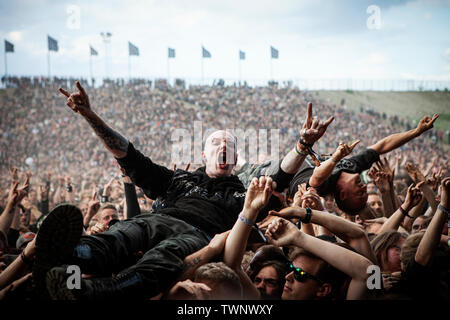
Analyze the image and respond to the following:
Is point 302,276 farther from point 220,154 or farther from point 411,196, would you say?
point 411,196

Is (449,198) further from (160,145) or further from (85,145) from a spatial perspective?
(85,145)

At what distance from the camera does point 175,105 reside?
22.2 meters

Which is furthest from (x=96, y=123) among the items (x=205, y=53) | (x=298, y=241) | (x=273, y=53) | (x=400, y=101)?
(x=400, y=101)

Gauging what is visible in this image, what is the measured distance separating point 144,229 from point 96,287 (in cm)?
63

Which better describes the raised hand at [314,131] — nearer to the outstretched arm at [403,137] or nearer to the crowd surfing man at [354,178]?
the crowd surfing man at [354,178]

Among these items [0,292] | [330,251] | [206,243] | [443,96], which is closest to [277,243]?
→ [330,251]

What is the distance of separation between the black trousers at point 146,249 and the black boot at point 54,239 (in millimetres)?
105

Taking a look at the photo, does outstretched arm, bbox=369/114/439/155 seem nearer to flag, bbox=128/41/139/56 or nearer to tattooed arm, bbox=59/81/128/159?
tattooed arm, bbox=59/81/128/159

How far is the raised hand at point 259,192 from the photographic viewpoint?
2.39 m

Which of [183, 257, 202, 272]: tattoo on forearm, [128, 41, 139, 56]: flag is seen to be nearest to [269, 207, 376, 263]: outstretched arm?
[183, 257, 202, 272]: tattoo on forearm

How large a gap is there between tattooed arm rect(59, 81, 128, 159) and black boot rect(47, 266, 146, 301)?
0.92 metres

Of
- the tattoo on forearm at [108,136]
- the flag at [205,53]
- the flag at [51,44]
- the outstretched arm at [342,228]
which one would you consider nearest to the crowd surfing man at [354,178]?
the outstretched arm at [342,228]

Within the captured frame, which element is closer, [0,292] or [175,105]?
[0,292]
